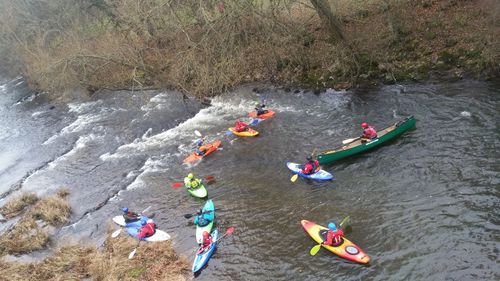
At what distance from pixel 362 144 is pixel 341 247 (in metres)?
5.48

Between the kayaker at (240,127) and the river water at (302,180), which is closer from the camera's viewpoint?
the river water at (302,180)

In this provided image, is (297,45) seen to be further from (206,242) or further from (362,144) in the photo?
(206,242)

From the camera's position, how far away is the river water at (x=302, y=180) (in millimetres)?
11961

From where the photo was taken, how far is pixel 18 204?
2005 cm

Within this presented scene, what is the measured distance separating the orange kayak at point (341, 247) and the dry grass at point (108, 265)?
13.8ft

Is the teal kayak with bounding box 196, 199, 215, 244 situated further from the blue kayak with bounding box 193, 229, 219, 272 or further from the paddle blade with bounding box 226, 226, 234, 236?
the paddle blade with bounding box 226, 226, 234, 236

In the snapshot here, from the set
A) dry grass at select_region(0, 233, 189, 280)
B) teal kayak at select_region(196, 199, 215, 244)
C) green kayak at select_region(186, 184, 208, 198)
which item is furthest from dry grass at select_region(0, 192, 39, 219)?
teal kayak at select_region(196, 199, 215, 244)

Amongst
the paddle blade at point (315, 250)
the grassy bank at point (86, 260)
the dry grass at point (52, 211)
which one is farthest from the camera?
the dry grass at point (52, 211)

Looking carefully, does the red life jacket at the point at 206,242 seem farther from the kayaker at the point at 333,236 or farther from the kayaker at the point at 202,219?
the kayaker at the point at 333,236

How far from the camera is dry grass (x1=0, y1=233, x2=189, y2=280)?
1335 cm

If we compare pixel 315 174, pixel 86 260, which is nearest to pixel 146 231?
pixel 86 260

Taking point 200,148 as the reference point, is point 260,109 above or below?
above

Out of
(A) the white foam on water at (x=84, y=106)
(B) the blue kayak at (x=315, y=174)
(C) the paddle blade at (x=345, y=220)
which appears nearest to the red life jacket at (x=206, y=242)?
(C) the paddle blade at (x=345, y=220)

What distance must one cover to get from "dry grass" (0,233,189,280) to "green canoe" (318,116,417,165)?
22.4 ft
